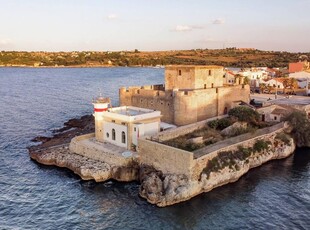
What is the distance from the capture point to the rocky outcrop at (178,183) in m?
20.3

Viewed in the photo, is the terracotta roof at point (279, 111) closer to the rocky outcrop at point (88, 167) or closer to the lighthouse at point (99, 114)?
the lighthouse at point (99, 114)

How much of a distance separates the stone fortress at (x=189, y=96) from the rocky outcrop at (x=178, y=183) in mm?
7451

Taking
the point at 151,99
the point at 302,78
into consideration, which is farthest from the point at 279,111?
the point at 302,78

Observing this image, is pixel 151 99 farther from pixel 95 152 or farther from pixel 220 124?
pixel 95 152

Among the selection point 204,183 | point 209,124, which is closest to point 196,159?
point 204,183

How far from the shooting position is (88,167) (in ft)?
79.3

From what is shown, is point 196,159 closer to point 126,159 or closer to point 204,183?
point 204,183

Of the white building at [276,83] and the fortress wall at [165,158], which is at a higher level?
the white building at [276,83]

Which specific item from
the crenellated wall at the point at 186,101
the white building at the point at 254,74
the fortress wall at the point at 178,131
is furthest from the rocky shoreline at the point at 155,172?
the white building at the point at 254,74

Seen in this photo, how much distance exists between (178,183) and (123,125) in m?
7.06

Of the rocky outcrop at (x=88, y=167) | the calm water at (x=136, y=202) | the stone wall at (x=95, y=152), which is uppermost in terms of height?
the stone wall at (x=95, y=152)

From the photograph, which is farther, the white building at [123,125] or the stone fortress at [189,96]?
the stone fortress at [189,96]

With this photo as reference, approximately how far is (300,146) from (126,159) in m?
15.3

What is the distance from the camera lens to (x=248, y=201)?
2086 cm
